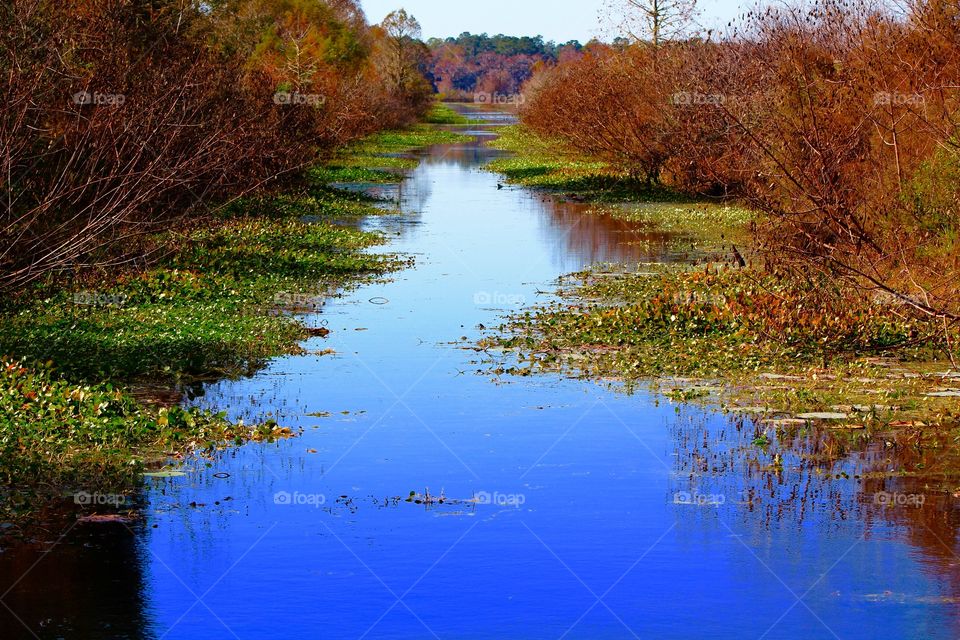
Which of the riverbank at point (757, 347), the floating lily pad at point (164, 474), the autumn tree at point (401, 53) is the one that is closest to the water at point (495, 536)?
the floating lily pad at point (164, 474)

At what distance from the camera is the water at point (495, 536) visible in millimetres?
Result: 8703

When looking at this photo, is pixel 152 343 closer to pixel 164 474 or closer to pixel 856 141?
pixel 164 474

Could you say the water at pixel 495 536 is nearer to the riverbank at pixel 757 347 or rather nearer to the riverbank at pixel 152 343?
Result: the riverbank at pixel 152 343

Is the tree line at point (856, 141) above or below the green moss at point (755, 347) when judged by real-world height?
above

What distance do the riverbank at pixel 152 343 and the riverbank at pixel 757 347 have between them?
3852mm

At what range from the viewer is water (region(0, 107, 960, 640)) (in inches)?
343

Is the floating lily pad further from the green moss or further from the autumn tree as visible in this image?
the autumn tree

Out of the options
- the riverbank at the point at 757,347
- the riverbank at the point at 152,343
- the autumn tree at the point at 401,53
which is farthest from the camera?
the autumn tree at the point at 401,53

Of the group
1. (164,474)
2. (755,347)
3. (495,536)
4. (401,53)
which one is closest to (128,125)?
(164,474)

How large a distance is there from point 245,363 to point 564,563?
27.2 feet

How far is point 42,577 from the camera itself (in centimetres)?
928

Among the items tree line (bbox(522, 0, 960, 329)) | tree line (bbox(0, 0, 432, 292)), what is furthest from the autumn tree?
tree line (bbox(522, 0, 960, 329))

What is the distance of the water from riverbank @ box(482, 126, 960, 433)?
3.27 ft

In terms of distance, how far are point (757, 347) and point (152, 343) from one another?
7881mm
